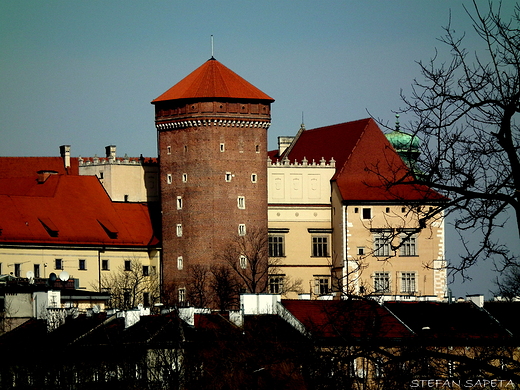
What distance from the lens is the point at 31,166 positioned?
285 feet

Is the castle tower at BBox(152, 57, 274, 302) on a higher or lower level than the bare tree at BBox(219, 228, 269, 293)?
higher

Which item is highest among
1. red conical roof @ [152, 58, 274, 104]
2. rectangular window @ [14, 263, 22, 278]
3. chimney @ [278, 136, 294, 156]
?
red conical roof @ [152, 58, 274, 104]

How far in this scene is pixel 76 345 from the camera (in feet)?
131

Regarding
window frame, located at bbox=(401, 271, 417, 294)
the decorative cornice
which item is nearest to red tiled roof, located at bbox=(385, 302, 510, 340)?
window frame, located at bbox=(401, 271, 417, 294)

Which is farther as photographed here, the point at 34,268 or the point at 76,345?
the point at 34,268

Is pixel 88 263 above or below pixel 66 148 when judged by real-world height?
below

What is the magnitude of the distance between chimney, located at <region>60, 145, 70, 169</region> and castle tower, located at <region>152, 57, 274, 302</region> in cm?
1120

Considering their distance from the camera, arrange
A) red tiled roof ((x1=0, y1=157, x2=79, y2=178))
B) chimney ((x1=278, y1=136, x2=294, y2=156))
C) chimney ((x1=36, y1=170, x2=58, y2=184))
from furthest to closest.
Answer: chimney ((x1=278, y1=136, x2=294, y2=156)), red tiled roof ((x1=0, y1=157, x2=79, y2=178)), chimney ((x1=36, y1=170, x2=58, y2=184))

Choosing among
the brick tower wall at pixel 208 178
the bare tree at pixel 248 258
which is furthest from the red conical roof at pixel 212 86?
the bare tree at pixel 248 258

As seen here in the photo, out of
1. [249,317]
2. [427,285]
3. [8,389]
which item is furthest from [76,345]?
[427,285]

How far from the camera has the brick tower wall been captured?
74938 mm

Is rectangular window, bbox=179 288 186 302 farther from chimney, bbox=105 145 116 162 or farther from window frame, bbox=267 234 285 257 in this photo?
chimney, bbox=105 145 116 162

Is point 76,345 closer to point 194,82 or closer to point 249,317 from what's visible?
point 249,317

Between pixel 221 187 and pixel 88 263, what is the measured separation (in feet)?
28.1
